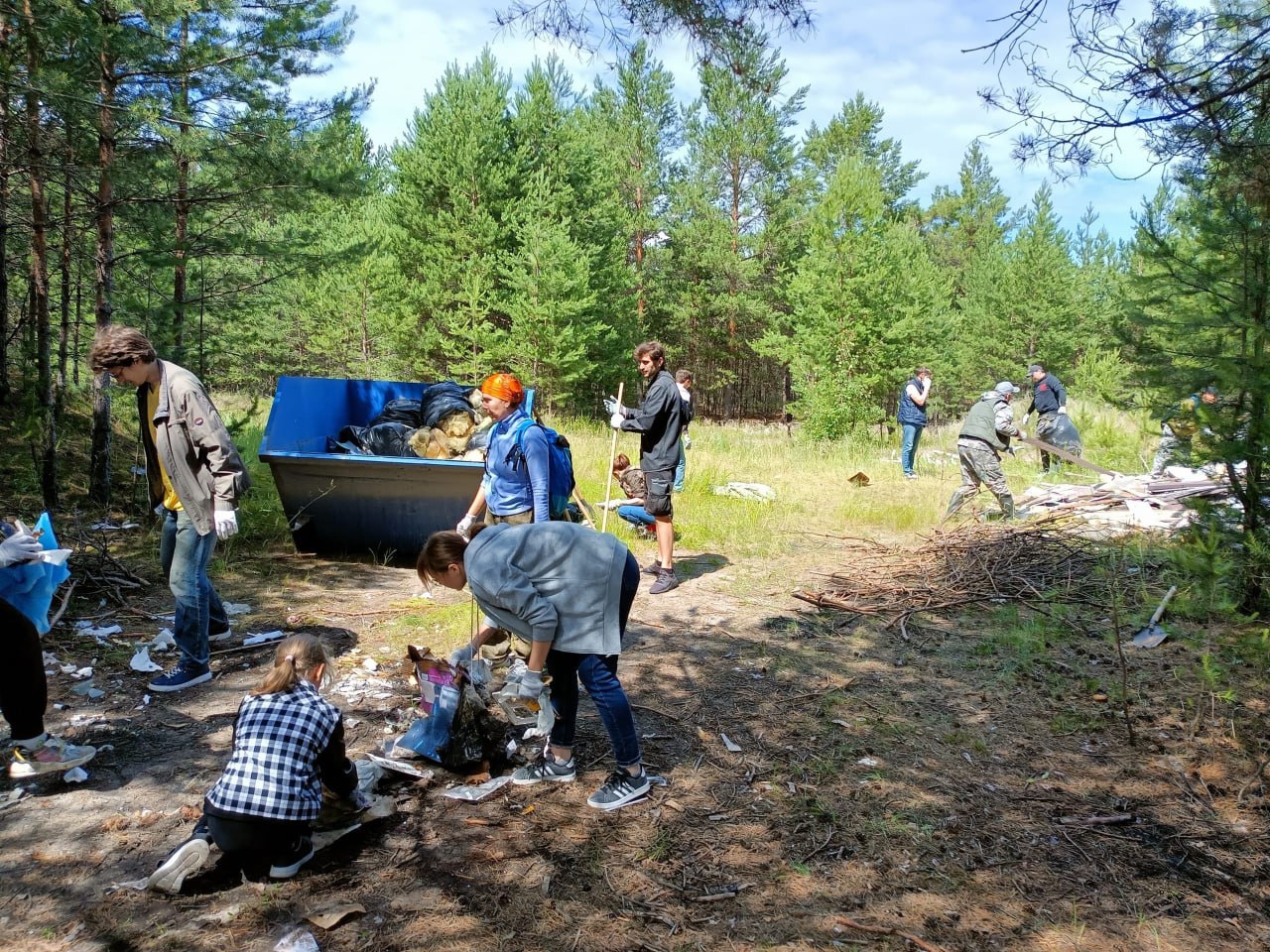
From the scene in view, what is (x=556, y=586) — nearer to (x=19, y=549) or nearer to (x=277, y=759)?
(x=277, y=759)

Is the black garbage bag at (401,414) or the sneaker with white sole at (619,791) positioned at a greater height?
the black garbage bag at (401,414)

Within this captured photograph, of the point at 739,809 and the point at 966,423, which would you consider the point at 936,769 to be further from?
the point at 966,423

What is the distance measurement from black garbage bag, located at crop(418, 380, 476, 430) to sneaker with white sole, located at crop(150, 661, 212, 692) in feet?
10.5

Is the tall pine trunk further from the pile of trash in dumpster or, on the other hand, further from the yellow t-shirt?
the yellow t-shirt

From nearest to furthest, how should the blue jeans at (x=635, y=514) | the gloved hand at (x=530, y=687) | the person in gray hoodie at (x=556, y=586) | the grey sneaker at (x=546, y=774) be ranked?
the person in gray hoodie at (x=556, y=586)
the grey sneaker at (x=546, y=774)
the gloved hand at (x=530, y=687)
the blue jeans at (x=635, y=514)

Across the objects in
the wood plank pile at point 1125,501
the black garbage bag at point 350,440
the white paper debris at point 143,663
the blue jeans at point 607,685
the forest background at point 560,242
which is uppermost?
the forest background at point 560,242

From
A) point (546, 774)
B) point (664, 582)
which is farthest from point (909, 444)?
point (546, 774)

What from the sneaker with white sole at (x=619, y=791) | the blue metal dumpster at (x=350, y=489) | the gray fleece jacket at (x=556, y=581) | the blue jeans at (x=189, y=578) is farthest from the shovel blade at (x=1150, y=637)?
the blue jeans at (x=189, y=578)

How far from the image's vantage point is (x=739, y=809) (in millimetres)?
3332

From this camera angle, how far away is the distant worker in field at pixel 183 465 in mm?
3922

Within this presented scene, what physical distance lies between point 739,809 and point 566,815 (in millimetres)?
700

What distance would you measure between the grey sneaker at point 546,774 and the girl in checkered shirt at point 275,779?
2.81 feet

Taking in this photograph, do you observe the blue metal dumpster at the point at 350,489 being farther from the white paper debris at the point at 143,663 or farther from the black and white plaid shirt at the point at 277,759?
the black and white plaid shirt at the point at 277,759

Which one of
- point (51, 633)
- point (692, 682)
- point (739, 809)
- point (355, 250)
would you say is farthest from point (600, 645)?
point (355, 250)
